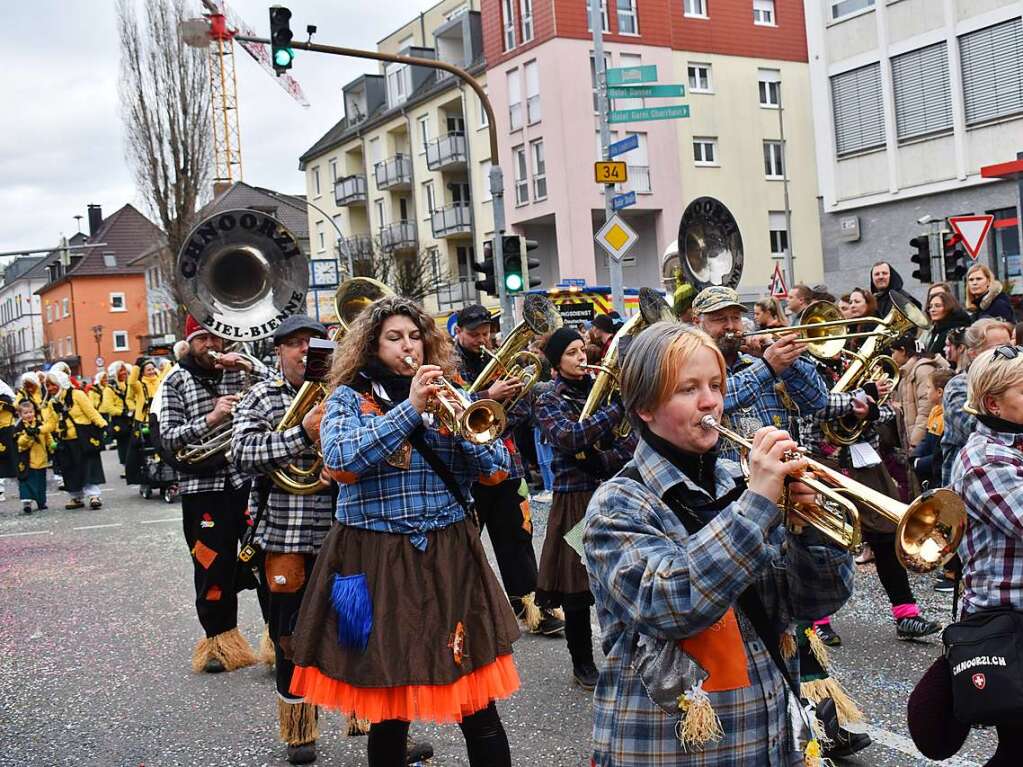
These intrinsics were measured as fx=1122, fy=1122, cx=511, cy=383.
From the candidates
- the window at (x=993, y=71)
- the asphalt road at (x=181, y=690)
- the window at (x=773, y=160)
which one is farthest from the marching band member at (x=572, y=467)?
the window at (x=773, y=160)

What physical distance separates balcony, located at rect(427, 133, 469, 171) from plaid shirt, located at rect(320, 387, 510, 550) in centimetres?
3902

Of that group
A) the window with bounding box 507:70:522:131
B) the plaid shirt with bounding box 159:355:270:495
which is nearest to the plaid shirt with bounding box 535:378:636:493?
the plaid shirt with bounding box 159:355:270:495

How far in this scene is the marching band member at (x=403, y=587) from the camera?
3.83 m

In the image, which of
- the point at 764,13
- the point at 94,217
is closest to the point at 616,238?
the point at 764,13

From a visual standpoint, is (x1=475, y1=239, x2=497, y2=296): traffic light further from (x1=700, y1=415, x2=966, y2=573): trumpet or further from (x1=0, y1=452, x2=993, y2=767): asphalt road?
(x1=700, y1=415, x2=966, y2=573): trumpet

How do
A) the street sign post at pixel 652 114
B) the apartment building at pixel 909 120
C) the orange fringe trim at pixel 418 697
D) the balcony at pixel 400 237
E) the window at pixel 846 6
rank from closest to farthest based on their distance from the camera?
the orange fringe trim at pixel 418 697, the street sign post at pixel 652 114, the apartment building at pixel 909 120, the window at pixel 846 6, the balcony at pixel 400 237

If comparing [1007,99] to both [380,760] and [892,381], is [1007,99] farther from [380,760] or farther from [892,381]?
[380,760]

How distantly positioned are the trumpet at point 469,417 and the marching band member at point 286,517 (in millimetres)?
1198

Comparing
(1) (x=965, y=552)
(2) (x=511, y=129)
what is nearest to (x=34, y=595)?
(1) (x=965, y=552)

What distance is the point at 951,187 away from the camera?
2341 cm

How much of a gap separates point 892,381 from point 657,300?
4.79ft

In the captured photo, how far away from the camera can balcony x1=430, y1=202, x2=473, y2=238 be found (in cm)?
4291

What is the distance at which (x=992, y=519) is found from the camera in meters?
3.48

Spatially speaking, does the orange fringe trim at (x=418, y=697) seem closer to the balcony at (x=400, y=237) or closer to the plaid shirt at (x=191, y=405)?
the plaid shirt at (x=191, y=405)
